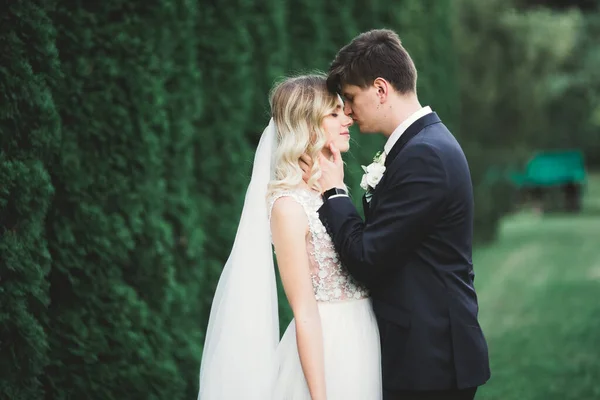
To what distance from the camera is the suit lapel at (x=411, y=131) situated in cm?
326

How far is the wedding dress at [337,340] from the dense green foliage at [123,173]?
4.31ft

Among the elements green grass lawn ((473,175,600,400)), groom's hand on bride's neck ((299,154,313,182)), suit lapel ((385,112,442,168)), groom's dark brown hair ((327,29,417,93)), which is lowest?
green grass lawn ((473,175,600,400))

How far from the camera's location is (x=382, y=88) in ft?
10.9

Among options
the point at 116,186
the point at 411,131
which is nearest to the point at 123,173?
the point at 116,186

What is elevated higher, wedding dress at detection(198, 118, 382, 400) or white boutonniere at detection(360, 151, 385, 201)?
white boutonniere at detection(360, 151, 385, 201)

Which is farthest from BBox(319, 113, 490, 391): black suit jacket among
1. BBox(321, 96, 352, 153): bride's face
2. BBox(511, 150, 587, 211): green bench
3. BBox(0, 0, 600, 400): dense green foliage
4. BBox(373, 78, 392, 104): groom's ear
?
BBox(511, 150, 587, 211): green bench

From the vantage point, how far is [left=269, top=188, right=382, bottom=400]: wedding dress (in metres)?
3.36

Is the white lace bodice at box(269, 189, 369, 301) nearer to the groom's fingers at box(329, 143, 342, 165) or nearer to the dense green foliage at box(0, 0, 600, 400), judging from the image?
the groom's fingers at box(329, 143, 342, 165)

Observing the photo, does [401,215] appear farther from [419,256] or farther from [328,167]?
[328,167]

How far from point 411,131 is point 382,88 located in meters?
0.23

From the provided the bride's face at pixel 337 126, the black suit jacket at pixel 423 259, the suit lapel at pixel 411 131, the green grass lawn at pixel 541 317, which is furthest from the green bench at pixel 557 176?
the black suit jacket at pixel 423 259

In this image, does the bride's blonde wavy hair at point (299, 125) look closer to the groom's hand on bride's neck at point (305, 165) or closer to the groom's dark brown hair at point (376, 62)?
the groom's hand on bride's neck at point (305, 165)

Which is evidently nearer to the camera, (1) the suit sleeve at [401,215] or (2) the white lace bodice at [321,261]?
(1) the suit sleeve at [401,215]

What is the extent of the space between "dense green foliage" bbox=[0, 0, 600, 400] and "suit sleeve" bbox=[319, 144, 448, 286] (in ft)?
5.57
